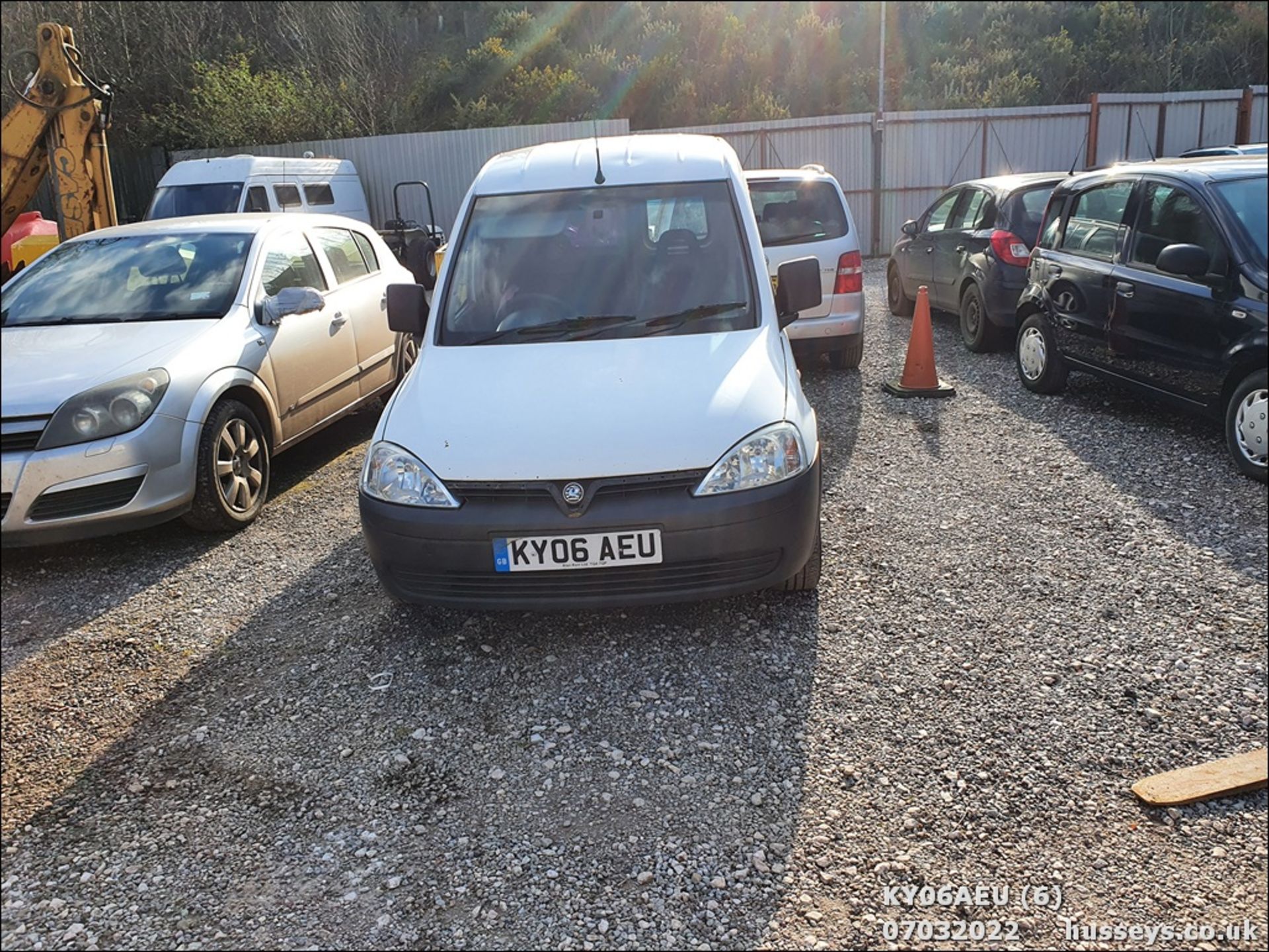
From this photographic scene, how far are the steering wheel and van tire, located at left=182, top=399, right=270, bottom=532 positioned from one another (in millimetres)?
1128

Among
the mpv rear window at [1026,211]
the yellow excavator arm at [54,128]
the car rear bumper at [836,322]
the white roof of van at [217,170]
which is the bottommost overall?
the car rear bumper at [836,322]

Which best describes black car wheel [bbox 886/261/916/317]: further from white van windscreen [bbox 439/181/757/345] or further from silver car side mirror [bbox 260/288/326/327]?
silver car side mirror [bbox 260/288/326/327]

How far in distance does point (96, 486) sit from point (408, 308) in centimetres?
320

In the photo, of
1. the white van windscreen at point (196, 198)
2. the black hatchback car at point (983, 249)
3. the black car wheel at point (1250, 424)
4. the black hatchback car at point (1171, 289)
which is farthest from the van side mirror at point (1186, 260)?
the white van windscreen at point (196, 198)

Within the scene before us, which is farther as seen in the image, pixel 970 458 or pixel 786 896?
pixel 970 458

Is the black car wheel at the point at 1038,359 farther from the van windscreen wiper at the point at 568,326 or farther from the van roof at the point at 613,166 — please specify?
the van windscreen wiper at the point at 568,326

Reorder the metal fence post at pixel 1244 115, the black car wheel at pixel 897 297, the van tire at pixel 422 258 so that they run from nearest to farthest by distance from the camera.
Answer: the black car wheel at pixel 897 297
the van tire at pixel 422 258
the metal fence post at pixel 1244 115

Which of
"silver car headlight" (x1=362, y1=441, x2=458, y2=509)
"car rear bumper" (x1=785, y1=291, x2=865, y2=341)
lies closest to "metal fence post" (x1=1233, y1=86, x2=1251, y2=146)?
"car rear bumper" (x1=785, y1=291, x2=865, y2=341)

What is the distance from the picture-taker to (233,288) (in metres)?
4.52

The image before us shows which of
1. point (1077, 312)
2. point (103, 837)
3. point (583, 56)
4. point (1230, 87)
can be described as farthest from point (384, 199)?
point (103, 837)

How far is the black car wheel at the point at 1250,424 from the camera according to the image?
148 centimetres

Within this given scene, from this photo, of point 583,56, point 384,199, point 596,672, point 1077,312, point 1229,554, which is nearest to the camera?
point 1229,554

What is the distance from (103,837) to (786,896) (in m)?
1.47

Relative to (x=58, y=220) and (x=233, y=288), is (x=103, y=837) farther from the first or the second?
(x=233, y=288)
